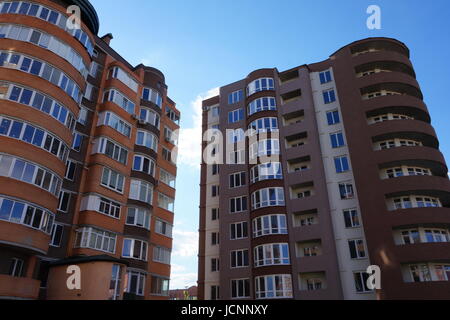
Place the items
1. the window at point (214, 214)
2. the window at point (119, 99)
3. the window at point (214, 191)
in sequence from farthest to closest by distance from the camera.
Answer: the window at point (214, 191) < the window at point (214, 214) < the window at point (119, 99)

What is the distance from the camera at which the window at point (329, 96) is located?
4133 centimetres

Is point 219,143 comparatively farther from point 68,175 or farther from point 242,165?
point 68,175

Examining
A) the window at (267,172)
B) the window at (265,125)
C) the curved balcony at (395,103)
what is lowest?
the window at (267,172)

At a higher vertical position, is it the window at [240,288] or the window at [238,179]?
the window at [238,179]

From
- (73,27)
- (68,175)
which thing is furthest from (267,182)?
(73,27)

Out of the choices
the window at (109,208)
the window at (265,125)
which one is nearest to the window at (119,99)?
the window at (109,208)

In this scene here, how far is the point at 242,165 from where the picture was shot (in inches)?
1687

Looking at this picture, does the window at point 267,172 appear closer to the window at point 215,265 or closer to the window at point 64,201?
the window at point 215,265

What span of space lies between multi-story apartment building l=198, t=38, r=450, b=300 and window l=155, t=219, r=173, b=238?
Result: 4804 mm

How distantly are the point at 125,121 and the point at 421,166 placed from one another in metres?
31.3

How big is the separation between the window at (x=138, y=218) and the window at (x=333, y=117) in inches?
922

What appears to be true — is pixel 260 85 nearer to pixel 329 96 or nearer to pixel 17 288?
pixel 329 96

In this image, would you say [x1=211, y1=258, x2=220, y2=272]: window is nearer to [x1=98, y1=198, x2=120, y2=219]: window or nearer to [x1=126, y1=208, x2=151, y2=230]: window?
[x1=126, y1=208, x2=151, y2=230]: window

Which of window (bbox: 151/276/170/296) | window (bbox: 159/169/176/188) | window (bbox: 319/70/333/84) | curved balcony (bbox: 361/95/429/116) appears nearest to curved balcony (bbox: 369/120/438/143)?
curved balcony (bbox: 361/95/429/116)
